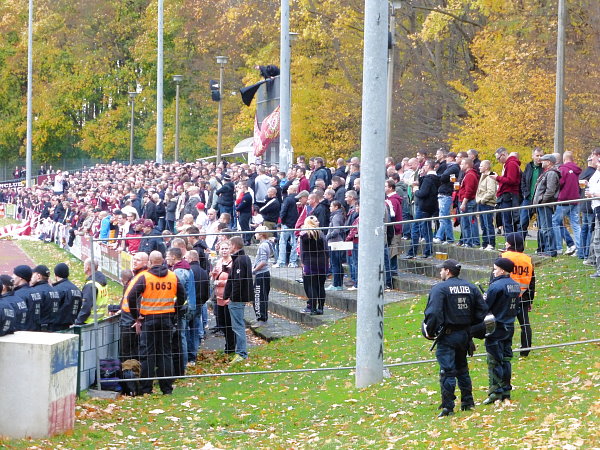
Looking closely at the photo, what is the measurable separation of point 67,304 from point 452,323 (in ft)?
18.0

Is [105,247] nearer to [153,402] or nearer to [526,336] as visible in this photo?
[153,402]

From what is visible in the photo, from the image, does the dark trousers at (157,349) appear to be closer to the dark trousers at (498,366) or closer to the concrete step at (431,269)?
the concrete step at (431,269)

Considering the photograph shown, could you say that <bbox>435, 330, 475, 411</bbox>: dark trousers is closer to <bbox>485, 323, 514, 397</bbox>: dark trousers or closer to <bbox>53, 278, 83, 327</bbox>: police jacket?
<bbox>485, 323, 514, 397</bbox>: dark trousers

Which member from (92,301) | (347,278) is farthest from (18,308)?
(347,278)

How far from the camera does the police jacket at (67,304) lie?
46.9 feet

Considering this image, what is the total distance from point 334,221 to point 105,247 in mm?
4546

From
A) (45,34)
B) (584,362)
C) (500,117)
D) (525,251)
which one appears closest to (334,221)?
(525,251)

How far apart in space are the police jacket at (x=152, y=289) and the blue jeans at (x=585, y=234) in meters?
5.48

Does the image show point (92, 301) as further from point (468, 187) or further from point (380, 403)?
point (468, 187)

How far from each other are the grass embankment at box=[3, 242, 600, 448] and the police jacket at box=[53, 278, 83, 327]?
1.09 meters

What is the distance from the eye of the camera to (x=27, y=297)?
Answer: 1398cm

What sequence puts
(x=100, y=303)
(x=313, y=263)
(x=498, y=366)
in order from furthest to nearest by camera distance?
(x=313, y=263), (x=100, y=303), (x=498, y=366)

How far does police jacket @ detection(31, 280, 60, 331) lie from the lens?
1415 centimetres

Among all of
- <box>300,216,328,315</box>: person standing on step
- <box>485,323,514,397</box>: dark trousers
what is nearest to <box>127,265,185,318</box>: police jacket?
<box>300,216,328,315</box>: person standing on step
